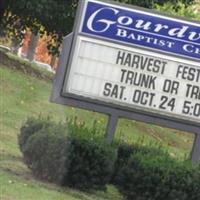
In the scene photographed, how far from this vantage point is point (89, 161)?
10211mm

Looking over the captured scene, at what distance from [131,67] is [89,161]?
5.52ft

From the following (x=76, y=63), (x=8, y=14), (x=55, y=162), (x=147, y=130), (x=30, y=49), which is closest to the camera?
(x=55, y=162)

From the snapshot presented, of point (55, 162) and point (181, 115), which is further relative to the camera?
point (181, 115)

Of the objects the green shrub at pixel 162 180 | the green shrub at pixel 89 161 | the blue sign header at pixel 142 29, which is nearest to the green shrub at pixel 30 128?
the green shrub at pixel 89 161

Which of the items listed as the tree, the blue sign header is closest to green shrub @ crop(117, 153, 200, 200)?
the blue sign header

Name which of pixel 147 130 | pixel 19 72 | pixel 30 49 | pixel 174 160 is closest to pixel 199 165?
pixel 174 160

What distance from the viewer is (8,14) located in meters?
22.6

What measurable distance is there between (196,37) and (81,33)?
1.61 meters

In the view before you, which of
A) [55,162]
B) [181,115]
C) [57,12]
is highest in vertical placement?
[57,12]

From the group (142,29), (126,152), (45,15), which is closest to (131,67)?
(142,29)

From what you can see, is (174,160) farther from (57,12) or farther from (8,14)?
(8,14)

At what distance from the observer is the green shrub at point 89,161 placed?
10.2 metres

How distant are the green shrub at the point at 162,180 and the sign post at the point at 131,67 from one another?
0.89 m

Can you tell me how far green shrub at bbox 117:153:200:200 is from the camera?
10.2 meters
